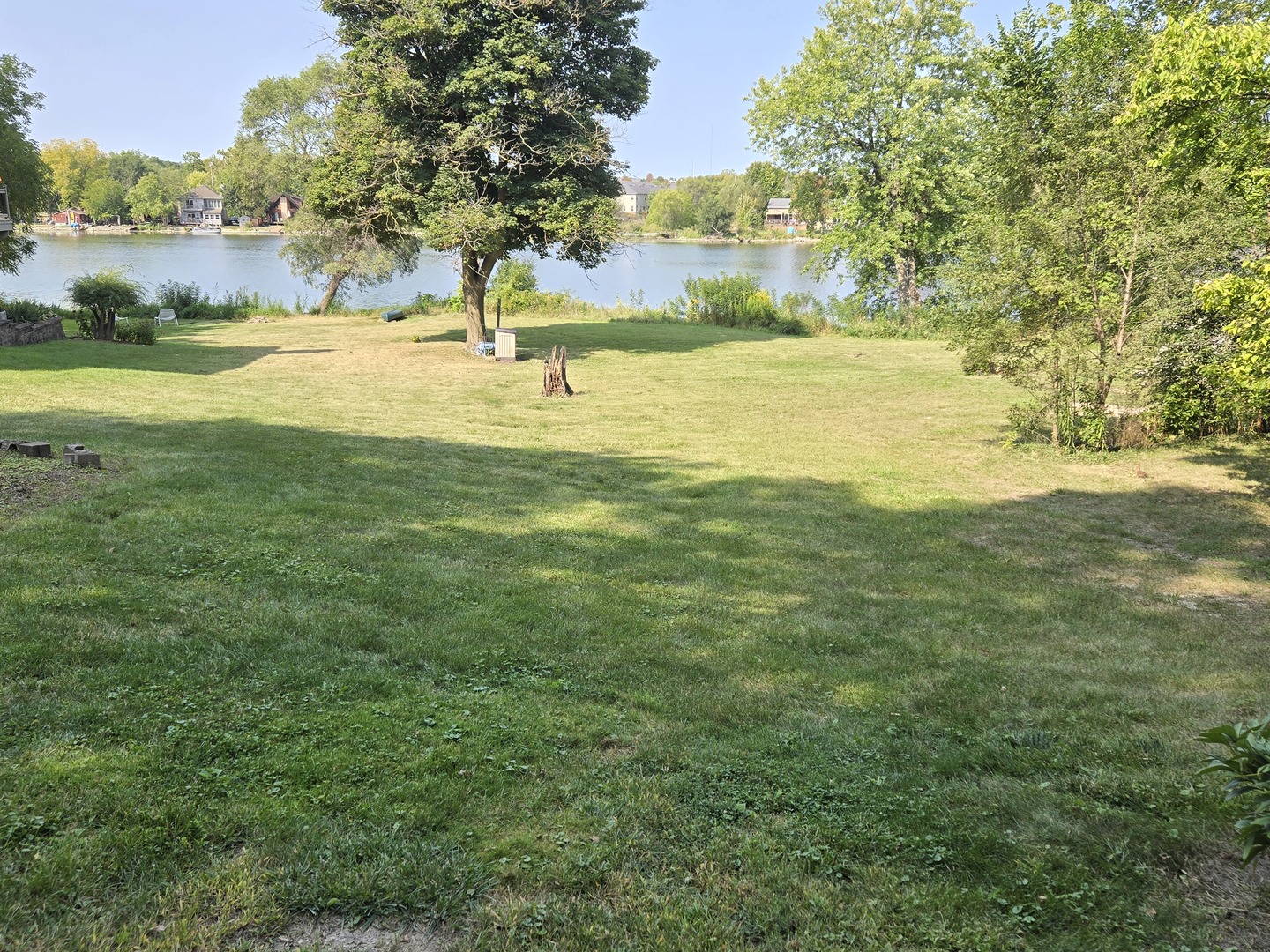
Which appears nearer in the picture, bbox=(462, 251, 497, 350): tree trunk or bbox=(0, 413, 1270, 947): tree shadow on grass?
bbox=(0, 413, 1270, 947): tree shadow on grass

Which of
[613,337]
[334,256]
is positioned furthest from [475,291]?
[334,256]

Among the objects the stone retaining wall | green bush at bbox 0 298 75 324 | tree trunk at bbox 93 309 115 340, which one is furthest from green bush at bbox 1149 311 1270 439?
green bush at bbox 0 298 75 324

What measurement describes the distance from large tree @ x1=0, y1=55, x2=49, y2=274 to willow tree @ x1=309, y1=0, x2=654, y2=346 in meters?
12.1

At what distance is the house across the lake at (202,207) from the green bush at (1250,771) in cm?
15283

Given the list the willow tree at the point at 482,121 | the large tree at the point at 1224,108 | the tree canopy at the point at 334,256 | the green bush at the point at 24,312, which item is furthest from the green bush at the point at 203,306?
the large tree at the point at 1224,108

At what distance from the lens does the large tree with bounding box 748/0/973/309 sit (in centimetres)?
3350

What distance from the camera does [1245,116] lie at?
8.61m

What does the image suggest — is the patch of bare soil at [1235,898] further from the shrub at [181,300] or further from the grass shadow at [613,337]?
the shrub at [181,300]

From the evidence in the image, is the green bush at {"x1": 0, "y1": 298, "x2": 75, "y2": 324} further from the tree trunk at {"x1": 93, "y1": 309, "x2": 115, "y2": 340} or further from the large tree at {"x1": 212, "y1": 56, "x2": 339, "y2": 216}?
the large tree at {"x1": 212, "y1": 56, "x2": 339, "y2": 216}

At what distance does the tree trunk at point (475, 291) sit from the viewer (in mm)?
24391

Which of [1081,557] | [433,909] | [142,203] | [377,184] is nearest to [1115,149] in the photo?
[1081,557]

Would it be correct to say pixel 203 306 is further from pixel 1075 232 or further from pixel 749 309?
pixel 1075 232

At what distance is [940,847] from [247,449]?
992cm

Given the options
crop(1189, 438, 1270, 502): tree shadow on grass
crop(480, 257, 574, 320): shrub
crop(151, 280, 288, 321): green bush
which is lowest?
crop(1189, 438, 1270, 502): tree shadow on grass
